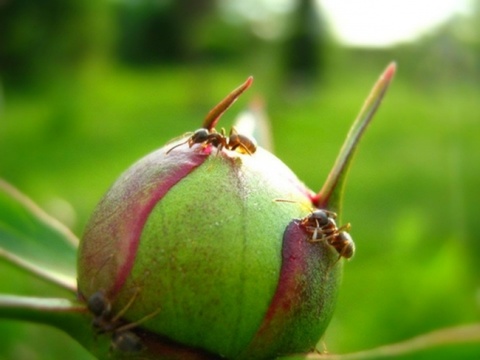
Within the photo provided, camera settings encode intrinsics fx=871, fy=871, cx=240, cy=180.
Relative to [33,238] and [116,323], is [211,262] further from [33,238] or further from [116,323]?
[33,238]

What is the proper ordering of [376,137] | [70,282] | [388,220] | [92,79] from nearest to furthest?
[70,282] → [388,220] → [376,137] → [92,79]

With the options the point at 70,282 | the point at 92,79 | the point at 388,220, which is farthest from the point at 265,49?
the point at 70,282

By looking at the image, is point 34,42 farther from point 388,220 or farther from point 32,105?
point 388,220

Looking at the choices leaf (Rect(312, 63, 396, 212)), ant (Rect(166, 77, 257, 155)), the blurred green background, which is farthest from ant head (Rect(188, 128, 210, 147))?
the blurred green background

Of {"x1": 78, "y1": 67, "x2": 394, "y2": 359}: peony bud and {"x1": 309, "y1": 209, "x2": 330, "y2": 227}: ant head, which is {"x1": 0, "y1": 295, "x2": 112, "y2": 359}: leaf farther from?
{"x1": 309, "y1": 209, "x2": 330, "y2": 227}: ant head

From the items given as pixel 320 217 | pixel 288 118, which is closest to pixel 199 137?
pixel 320 217

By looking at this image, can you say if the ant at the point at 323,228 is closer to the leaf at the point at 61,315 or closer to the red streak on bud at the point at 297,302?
the red streak on bud at the point at 297,302

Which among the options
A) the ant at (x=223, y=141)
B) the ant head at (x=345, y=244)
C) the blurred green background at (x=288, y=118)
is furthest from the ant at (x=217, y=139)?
the blurred green background at (x=288, y=118)
